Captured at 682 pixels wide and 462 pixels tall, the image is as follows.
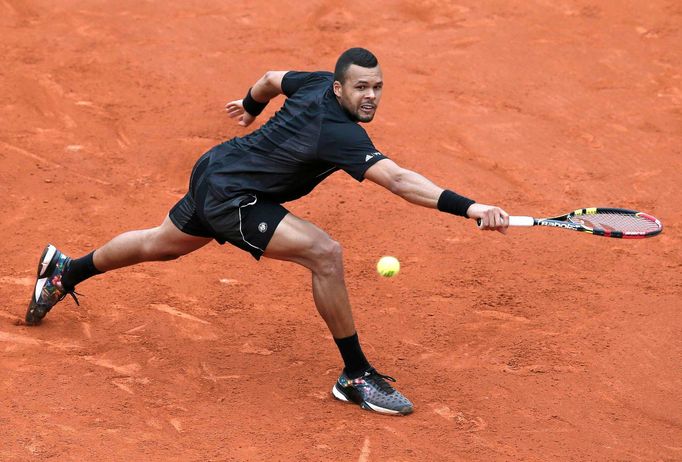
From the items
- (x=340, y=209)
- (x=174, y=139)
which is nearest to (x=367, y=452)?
(x=340, y=209)

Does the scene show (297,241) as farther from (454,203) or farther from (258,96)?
(258,96)

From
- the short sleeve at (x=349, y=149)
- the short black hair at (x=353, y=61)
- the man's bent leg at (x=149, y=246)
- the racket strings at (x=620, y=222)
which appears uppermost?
the short black hair at (x=353, y=61)

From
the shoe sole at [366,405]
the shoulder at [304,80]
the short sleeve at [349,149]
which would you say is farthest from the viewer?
the shoulder at [304,80]

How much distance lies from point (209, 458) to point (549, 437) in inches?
76.2

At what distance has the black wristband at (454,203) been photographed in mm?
5836

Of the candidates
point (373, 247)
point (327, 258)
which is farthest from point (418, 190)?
point (373, 247)

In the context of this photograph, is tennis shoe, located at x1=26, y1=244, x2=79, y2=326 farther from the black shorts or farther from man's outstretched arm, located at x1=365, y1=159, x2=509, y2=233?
man's outstretched arm, located at x1=365, y1=159, x2=509, y2=233

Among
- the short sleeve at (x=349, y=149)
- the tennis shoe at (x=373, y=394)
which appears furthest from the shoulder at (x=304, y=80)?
the tennis shoe at (x=373, y=394)

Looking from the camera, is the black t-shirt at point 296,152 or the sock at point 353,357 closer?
the black t-shirt at point 296,152

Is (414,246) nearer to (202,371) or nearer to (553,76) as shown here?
(202,371)

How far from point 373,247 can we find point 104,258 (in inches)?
96.9

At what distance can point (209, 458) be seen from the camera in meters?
5.75

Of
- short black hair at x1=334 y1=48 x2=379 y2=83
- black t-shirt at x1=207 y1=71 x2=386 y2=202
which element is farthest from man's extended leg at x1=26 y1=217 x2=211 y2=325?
short black hair at x1=334 y1=48 x2=379 y2=83

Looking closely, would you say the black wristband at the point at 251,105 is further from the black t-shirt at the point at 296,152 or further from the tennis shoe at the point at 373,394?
the tennis shoe at the point at 373,394
